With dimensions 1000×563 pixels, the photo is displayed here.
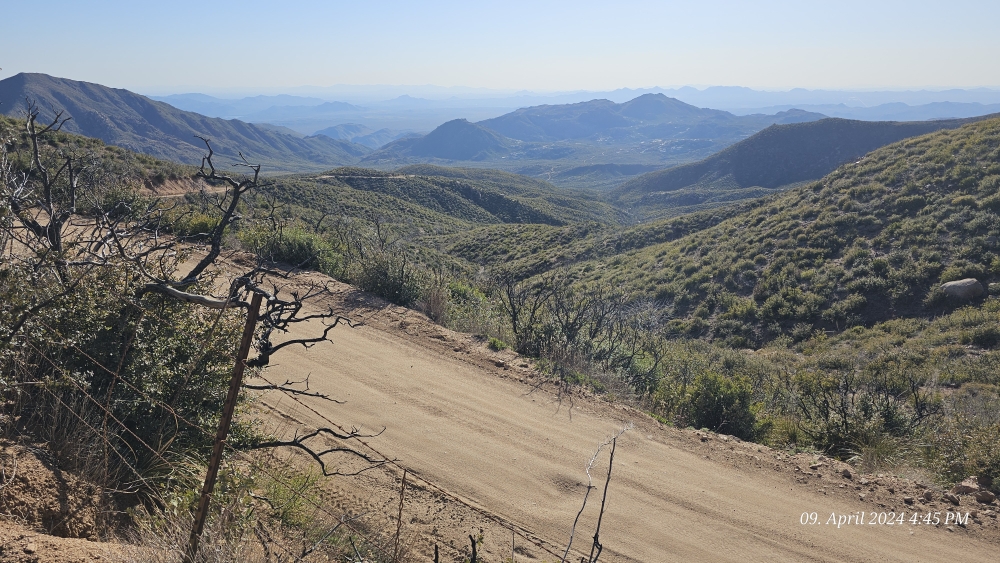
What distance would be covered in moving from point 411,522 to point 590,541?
138cm

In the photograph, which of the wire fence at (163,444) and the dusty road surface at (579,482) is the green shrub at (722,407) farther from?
the wire fence at (163,444)

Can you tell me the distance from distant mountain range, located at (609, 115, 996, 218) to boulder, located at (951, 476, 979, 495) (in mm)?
77825

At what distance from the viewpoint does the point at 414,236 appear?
36.6 metres

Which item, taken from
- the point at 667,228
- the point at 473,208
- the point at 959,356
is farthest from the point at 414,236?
the point at 959,356

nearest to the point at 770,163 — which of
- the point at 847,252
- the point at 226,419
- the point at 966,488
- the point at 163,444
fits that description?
the point at 847,252

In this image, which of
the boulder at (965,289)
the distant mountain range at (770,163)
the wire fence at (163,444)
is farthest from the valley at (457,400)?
the distant mountain range at (770,163)

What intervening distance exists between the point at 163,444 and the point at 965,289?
1891 centimetres

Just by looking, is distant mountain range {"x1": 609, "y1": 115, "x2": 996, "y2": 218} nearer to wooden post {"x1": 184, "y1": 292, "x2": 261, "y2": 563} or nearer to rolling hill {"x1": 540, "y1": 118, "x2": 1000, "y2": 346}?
rolling hill {"x1": 540, "y1": 118, "x2": 1000, "y2": 346}

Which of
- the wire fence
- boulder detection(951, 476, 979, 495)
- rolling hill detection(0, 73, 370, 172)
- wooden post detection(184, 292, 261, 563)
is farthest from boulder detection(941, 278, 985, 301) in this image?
rolling hill detection(0, 73, 370, 172)

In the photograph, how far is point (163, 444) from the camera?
333cm

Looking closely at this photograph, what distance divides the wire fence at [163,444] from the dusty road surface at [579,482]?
0.95ft

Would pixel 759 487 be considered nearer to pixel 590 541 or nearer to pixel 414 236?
pixel 590 541

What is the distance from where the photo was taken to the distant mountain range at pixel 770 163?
281ft

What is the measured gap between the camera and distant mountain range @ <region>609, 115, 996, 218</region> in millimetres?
85688
